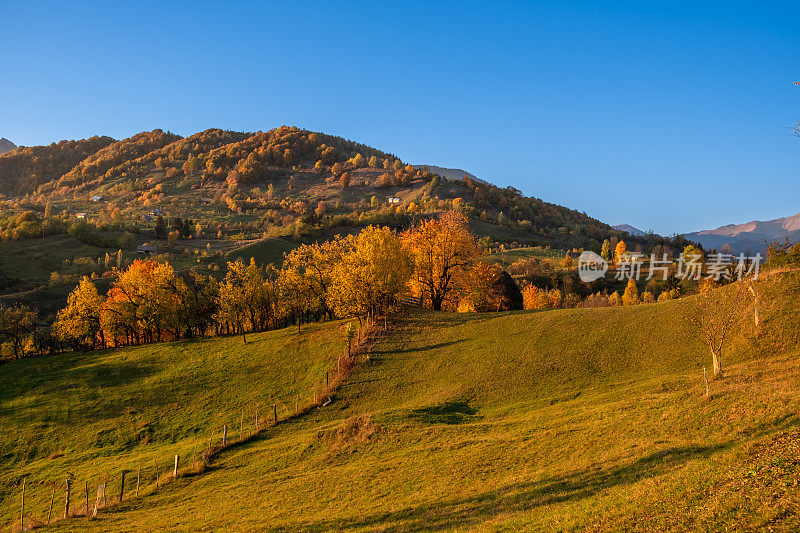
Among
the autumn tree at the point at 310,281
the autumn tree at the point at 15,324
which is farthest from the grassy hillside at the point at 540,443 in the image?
the autumn tree at the point at 15,324

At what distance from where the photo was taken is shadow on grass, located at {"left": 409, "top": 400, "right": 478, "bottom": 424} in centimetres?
3484

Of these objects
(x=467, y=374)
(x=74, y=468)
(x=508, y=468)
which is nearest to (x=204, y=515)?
(x=508, y=468)

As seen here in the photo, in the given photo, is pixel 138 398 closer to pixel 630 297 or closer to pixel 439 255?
pixel 439 255

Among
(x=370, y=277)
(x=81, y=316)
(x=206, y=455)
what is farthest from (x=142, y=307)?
(x=206, y=455)

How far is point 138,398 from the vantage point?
51656 mm

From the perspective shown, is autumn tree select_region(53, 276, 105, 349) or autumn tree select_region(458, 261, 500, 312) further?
autumn tree select_region(53, 276, 105, 349)

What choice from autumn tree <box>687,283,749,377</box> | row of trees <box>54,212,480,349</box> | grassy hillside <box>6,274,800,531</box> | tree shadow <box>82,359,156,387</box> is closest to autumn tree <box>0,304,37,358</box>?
row of trees <box>54,212,480,349</box>

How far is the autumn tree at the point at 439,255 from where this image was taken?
67.1m

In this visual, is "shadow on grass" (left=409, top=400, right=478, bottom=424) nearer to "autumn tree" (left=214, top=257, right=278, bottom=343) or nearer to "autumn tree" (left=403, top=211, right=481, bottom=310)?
"autumn tree" (left=403, top=211, right=481, bottom=310)

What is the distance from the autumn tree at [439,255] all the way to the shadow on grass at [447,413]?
101ft

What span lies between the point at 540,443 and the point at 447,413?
12.0m

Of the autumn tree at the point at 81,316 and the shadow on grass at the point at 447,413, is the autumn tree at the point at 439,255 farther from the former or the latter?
the autumn tree at the point at 81,316

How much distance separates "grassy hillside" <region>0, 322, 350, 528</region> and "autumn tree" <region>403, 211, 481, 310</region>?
623 inches

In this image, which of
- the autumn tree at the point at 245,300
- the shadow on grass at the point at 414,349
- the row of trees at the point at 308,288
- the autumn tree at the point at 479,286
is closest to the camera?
the shadow on grass at the point at 414,349
